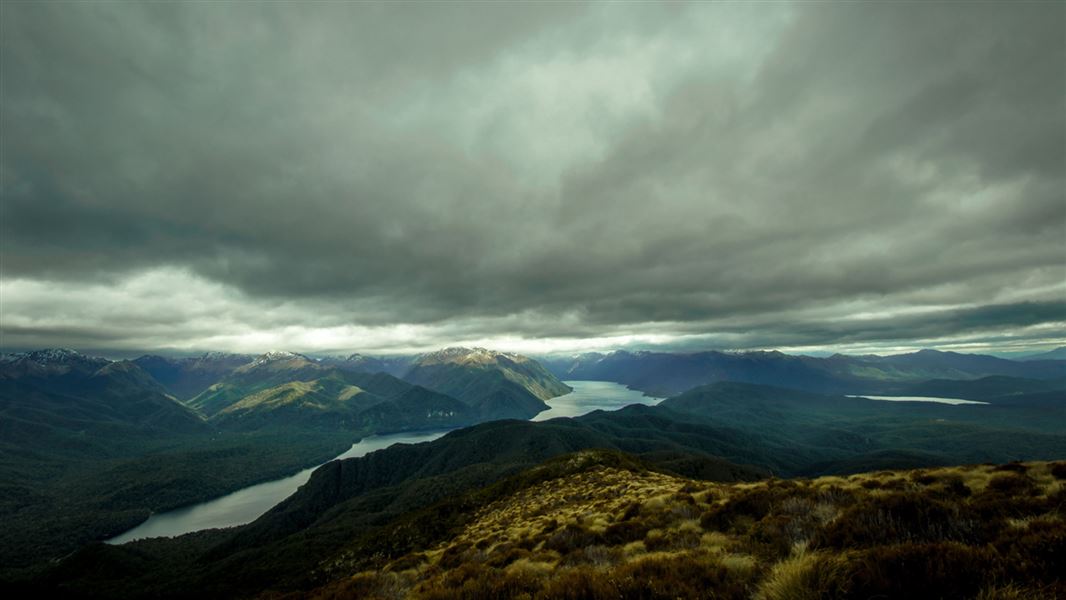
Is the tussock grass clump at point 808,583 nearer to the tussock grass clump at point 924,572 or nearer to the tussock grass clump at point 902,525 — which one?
the tussock grass clump at point 924,572

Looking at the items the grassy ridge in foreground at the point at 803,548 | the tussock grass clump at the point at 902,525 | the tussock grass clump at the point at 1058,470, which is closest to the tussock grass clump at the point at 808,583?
the grassy ridge in foreground at the point at 803,548

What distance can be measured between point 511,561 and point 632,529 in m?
5.07

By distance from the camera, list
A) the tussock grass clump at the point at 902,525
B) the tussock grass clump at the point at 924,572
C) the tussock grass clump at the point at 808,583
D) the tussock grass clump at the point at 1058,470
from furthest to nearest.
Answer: the tussock grass clump at the point at 1058,470 < the tussock grass clump at the point at 902,525 < the tussock grass clump at the point at 808,583 < the tussock grass clump at the point at 924,572

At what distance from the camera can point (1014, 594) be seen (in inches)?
229

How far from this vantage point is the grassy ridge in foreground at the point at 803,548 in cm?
691

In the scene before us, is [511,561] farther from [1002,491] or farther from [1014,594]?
[1002,491]

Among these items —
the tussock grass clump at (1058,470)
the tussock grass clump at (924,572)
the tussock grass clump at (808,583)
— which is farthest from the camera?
the tussock grass clump at (1058,470)

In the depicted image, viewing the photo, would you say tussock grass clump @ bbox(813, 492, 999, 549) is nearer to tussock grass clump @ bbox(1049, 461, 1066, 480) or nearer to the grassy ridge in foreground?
the grassy ridge in foreground

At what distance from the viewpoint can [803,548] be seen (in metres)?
10.1

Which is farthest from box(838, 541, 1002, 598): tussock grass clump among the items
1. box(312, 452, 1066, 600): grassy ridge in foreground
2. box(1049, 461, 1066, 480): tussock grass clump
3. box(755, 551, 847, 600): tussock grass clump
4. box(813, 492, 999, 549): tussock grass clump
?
box(1049, 461, 1066, 480): tussock grass clump

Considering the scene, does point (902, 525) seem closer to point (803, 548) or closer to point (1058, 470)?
point (803, 548)

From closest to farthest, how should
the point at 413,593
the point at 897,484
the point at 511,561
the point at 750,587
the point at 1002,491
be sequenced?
the point at 750,587 → the point at 1002,491 → the point at 413,593 → the point at 897,484 → the point at 511,561

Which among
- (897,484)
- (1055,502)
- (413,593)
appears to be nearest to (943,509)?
(1055,502)

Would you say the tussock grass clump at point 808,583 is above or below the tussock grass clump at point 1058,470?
above
